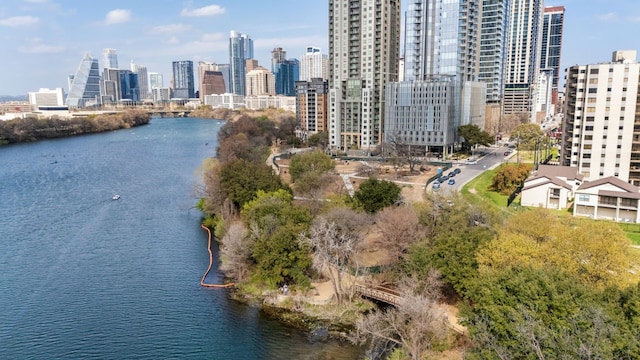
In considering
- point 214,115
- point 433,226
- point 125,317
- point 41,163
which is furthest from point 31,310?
point 214,115

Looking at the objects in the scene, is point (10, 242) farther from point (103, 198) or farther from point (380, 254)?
point (380, 254)

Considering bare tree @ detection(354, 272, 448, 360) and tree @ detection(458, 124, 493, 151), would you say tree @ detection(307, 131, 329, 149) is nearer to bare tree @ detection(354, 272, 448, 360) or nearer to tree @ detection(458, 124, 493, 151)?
tree @ detection(458, 124, 493, 151)

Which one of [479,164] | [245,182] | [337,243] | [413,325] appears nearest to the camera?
[413,325]

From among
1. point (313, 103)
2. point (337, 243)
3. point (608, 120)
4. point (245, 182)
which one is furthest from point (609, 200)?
point (313, 103)

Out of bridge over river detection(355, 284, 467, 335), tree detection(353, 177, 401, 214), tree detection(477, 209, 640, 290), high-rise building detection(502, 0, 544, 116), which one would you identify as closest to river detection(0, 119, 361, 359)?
bridge over river detection(355, 284, 467, 335)

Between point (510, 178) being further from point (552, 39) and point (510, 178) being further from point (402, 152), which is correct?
point (552, 39)

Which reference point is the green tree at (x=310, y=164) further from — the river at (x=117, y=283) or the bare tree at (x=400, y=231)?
the bare tree at (x=400, y=231)
